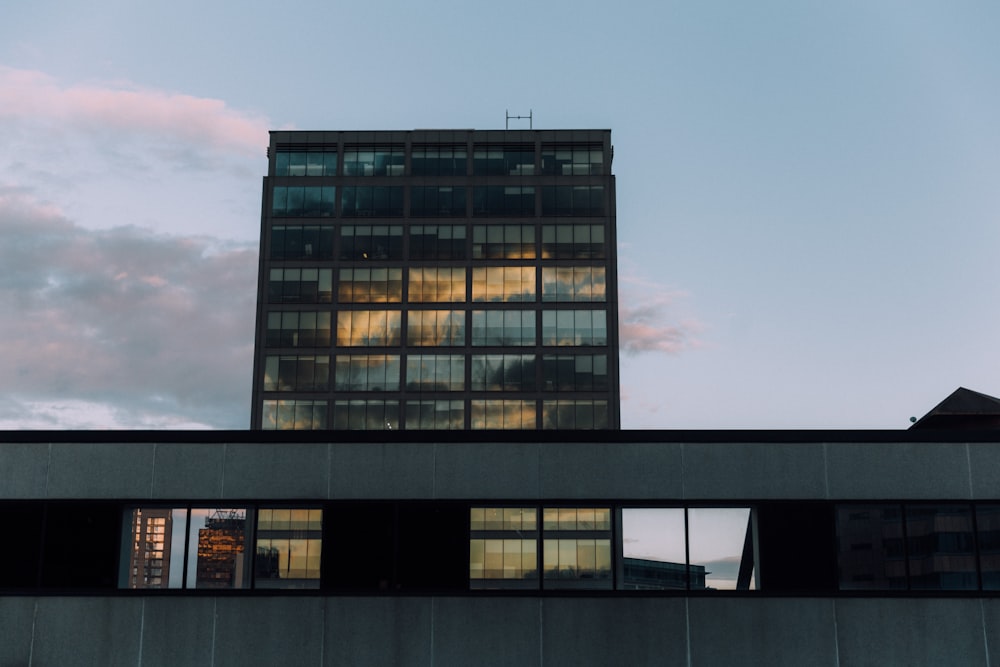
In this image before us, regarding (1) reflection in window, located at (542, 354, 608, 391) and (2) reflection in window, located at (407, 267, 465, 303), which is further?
(2) reflection in window, located at (407, 267, 465, 303)

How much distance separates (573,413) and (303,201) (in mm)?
36272

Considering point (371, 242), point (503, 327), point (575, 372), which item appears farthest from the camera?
point (371, 242)

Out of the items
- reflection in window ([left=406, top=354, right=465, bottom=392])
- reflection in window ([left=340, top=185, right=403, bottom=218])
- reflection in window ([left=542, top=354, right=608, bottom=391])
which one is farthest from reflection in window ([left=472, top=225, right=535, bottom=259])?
reflection in window ([left=542, top=354, right=608, bottom=391])

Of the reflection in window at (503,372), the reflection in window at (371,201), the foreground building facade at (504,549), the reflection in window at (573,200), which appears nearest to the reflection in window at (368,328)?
the reflection in window at (503,372)

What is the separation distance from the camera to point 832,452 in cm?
2170

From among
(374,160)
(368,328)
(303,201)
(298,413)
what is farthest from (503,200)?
(298,413)

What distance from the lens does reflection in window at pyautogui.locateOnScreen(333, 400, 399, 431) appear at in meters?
104

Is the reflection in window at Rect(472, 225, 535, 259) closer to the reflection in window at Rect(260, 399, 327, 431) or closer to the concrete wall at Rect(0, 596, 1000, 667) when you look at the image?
the reflection in window at Rect(260, 399, 327, 431)

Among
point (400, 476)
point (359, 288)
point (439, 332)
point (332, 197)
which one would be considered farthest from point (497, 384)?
point (400, 476)

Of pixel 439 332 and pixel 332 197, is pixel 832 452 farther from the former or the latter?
pixel 332 197

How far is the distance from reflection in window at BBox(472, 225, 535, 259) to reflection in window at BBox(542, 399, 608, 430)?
1594cm

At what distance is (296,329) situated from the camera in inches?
4178

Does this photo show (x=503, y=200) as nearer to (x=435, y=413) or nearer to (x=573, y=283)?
(x=573, y=283)

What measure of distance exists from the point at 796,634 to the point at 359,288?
8927 centimetres
